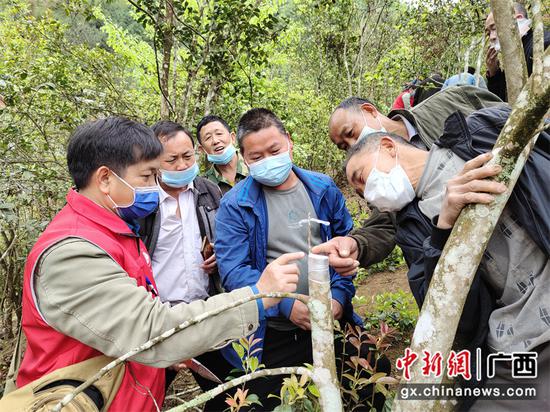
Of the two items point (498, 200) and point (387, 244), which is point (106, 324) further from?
point (387, 244)

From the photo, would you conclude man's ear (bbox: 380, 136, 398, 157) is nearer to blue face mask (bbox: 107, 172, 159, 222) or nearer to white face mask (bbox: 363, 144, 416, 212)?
white face mask (bbox: 363, 144, 416, 212)

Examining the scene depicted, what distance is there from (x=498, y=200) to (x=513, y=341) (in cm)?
59

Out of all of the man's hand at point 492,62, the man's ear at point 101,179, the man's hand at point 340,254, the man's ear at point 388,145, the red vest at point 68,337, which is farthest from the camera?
the man's hand at point 492,62

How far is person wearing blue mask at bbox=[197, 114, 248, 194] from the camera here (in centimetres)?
385

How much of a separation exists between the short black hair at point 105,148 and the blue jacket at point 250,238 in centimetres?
64

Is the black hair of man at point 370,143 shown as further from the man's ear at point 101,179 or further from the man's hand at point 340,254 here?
the man's ear at point 101,179

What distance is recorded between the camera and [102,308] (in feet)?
4.73

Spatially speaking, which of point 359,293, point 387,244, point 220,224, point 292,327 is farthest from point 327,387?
point 359,293

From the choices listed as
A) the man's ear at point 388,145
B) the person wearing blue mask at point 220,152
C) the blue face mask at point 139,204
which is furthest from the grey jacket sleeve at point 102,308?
the person wearing blue mask at point 220,152

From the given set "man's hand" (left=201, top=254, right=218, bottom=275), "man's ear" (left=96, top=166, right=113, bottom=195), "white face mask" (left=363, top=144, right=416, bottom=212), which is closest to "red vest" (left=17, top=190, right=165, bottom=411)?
"man's ear" (left=96, top=166, right=113, bottom=195)

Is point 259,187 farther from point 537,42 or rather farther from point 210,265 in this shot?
point 537,42

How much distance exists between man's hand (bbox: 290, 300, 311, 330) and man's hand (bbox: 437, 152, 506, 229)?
1.05 m

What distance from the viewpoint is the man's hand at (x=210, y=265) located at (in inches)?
103

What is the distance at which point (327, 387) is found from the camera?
1.23 m
